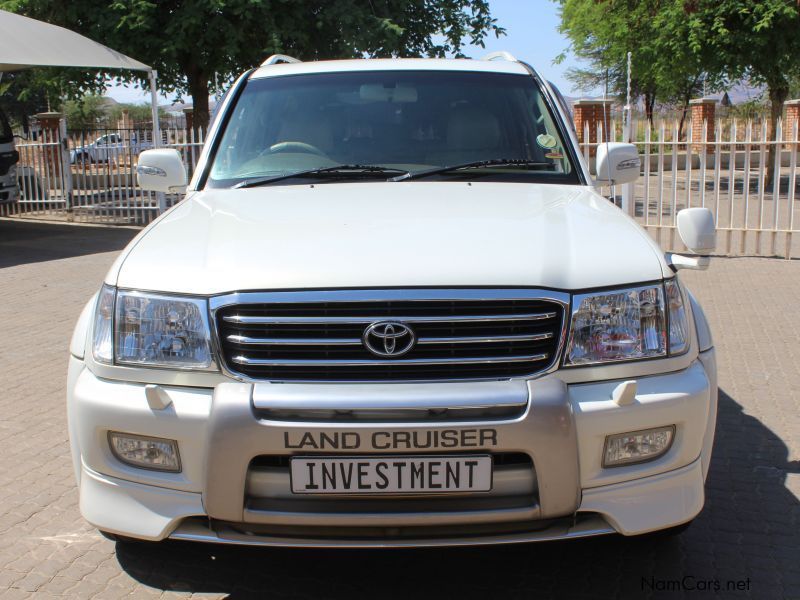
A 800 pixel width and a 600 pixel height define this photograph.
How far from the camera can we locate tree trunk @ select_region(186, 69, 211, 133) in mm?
20016

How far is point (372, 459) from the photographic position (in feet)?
8.78

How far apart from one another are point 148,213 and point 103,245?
3079 millimetres

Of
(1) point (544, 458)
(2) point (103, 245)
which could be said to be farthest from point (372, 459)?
(2) point (103, 245)

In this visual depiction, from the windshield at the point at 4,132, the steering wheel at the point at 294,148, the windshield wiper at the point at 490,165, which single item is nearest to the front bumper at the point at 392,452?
the windshield wiper at the point at 490,165

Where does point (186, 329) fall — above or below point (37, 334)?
above

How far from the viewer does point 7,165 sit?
16.0 metres

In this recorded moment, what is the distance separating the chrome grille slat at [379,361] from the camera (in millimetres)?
2754

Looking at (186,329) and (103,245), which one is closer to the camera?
(186,329)

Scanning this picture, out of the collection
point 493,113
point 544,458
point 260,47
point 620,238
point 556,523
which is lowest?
point 556,523

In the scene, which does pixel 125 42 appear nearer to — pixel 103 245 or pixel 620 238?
pixel 103 245

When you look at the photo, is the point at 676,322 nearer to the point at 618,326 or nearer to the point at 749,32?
the point at 618,326

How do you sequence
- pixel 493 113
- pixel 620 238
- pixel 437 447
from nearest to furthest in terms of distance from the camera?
pixel 437 447 → pixel 620 238 → pixel 493 113

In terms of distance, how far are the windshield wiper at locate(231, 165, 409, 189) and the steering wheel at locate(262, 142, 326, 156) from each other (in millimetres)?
186

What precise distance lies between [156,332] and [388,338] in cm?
73
